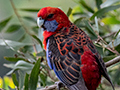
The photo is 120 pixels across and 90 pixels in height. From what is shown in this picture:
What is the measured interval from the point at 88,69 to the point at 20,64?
1.78 ft

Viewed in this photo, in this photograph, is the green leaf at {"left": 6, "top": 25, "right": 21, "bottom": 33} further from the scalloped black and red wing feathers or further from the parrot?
the scalloped black and red wing feathers

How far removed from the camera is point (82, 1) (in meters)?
1.82

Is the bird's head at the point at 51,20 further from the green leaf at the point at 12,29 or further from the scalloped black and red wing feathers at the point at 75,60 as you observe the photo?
the green leaf at the point at 12,29

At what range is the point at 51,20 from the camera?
1.71 meters

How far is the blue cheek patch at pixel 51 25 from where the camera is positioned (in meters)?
1.67

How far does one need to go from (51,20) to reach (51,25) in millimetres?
60

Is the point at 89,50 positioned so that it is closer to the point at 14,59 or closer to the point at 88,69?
the point at 88,69

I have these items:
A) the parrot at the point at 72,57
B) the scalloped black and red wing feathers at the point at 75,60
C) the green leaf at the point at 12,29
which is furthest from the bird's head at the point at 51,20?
the green leaf at the point at 12,29

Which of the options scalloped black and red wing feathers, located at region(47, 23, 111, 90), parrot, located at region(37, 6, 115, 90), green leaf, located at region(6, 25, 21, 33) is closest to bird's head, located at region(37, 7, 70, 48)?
parrot, located at region(37, 6, 115, 90)

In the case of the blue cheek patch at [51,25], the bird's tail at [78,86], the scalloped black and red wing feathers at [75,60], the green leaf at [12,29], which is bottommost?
the bird's tail at [78,86]

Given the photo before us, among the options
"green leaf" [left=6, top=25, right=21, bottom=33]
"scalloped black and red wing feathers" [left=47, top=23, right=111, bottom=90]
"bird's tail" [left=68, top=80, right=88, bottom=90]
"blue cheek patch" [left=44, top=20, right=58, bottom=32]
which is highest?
"green leaf" [left=6, top=25, right=21, bottom=33]

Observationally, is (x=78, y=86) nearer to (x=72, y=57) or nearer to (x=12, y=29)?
(x=72, y=57)

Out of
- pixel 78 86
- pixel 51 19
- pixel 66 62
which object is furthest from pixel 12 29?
pixel 78 86

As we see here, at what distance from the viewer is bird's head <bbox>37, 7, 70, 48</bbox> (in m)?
1.68
